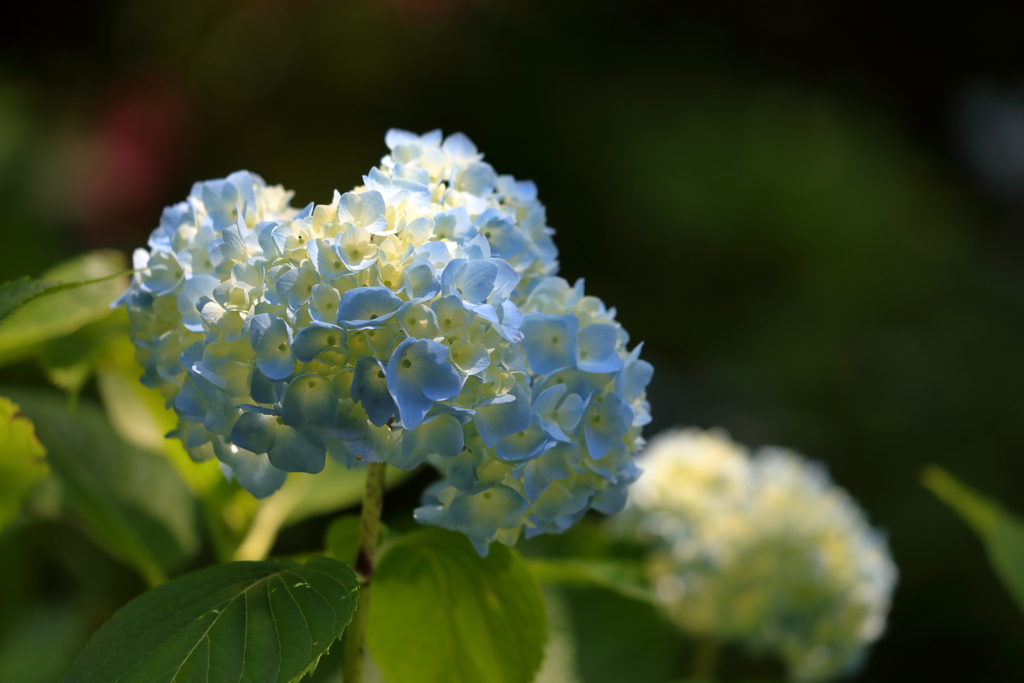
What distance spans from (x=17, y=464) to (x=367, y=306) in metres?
0.39

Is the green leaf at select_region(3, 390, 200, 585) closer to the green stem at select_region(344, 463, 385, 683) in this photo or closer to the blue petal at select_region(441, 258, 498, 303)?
the green stem at select_region(344, 463, 385, 683)

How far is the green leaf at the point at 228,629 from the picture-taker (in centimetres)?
47

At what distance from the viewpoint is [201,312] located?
1.60 feet

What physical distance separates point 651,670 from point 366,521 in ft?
1.90


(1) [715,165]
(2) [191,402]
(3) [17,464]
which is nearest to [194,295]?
(2) [191,402]

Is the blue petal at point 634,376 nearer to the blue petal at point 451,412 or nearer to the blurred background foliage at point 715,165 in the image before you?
the blue petal at point 451,412

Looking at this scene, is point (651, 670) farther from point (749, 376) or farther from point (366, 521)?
point (749, 376)

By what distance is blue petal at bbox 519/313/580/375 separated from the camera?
51 cm

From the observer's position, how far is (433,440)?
469 millimetres

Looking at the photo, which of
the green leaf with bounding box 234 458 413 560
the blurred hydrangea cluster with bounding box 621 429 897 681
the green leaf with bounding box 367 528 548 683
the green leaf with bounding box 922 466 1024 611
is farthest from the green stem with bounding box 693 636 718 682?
the green leaf with bounding box 367 528 548 683

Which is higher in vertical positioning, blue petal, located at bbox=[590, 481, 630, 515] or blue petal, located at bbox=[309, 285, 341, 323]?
blue petal, located at bbox=[309, 285, 341, 323]

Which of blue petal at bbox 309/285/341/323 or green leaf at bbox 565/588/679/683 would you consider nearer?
blue petal at bbox 309/285/341/323

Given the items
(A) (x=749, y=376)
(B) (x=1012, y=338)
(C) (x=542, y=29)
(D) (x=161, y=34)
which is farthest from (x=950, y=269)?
(D) (x=161, y=34)

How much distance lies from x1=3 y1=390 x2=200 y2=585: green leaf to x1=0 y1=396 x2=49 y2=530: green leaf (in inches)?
5.6
